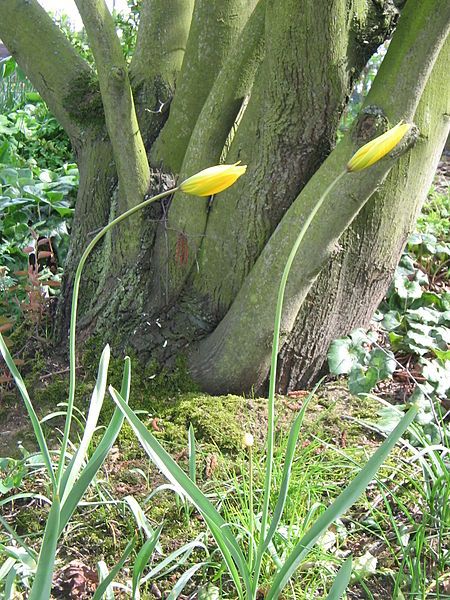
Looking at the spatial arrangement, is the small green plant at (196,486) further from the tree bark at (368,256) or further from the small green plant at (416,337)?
the tree bark at (368,256)

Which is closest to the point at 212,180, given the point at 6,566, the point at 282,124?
the point at 6,566

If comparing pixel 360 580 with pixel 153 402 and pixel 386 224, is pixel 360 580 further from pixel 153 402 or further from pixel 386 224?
pixel 386 224

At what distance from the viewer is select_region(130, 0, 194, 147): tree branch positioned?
2941 millimetres

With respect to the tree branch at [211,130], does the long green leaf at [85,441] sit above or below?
below

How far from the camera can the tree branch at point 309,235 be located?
7.29 ft

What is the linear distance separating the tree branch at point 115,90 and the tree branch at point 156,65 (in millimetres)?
349

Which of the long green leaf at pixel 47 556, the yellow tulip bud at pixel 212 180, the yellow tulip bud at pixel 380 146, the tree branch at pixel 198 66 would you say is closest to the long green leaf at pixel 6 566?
the long green leaf at pixel 47 556

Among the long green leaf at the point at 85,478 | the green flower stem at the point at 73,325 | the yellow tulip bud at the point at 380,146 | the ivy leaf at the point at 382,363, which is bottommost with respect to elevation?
the ivy leaf at the point at 382,363

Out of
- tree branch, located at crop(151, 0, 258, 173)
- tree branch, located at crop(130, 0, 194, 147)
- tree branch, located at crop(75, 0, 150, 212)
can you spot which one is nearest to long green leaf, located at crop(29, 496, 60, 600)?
tree branch, located at crop(75, 0, 150, 212)

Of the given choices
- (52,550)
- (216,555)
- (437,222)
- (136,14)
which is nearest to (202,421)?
(216,555)

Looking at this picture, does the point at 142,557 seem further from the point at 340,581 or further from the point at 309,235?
the point at 309,235

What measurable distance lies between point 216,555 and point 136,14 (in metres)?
4.65

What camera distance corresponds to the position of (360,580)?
1753 millimetres

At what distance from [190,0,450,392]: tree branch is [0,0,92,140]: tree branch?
1.20m
